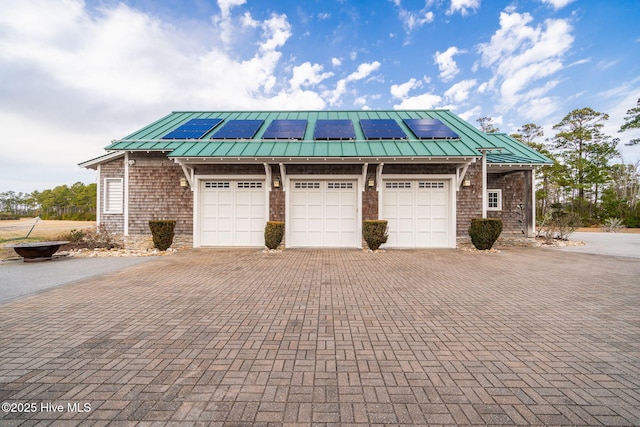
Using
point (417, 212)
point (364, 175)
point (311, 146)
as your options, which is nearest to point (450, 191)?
point (417, 212)

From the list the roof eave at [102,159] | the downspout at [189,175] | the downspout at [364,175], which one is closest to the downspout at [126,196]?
the roof eave at [102,159]

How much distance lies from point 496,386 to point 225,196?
9.57m

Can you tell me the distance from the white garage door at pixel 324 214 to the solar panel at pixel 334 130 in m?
1.77

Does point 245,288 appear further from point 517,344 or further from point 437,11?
point 437,11

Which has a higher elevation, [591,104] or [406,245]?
[591,104]

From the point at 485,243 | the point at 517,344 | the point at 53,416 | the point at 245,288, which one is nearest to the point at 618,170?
the point at 485,243

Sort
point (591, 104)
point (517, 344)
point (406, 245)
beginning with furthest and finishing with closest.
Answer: point (591, 104) → point (406, 245) → point (517, 344)

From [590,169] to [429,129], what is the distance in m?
23.9

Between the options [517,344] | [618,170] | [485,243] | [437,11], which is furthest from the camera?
[618,170]

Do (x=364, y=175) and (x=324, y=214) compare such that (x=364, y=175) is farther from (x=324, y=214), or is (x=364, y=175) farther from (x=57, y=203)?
(x=57, y=203)

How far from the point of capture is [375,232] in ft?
28.5

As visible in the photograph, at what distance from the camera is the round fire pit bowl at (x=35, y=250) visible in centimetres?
724

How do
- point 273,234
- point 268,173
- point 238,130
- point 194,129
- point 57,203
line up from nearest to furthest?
point 273,234 < point 268,173 < point 238,130 < point 194,129 < point 57,203

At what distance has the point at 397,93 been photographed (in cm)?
1742
